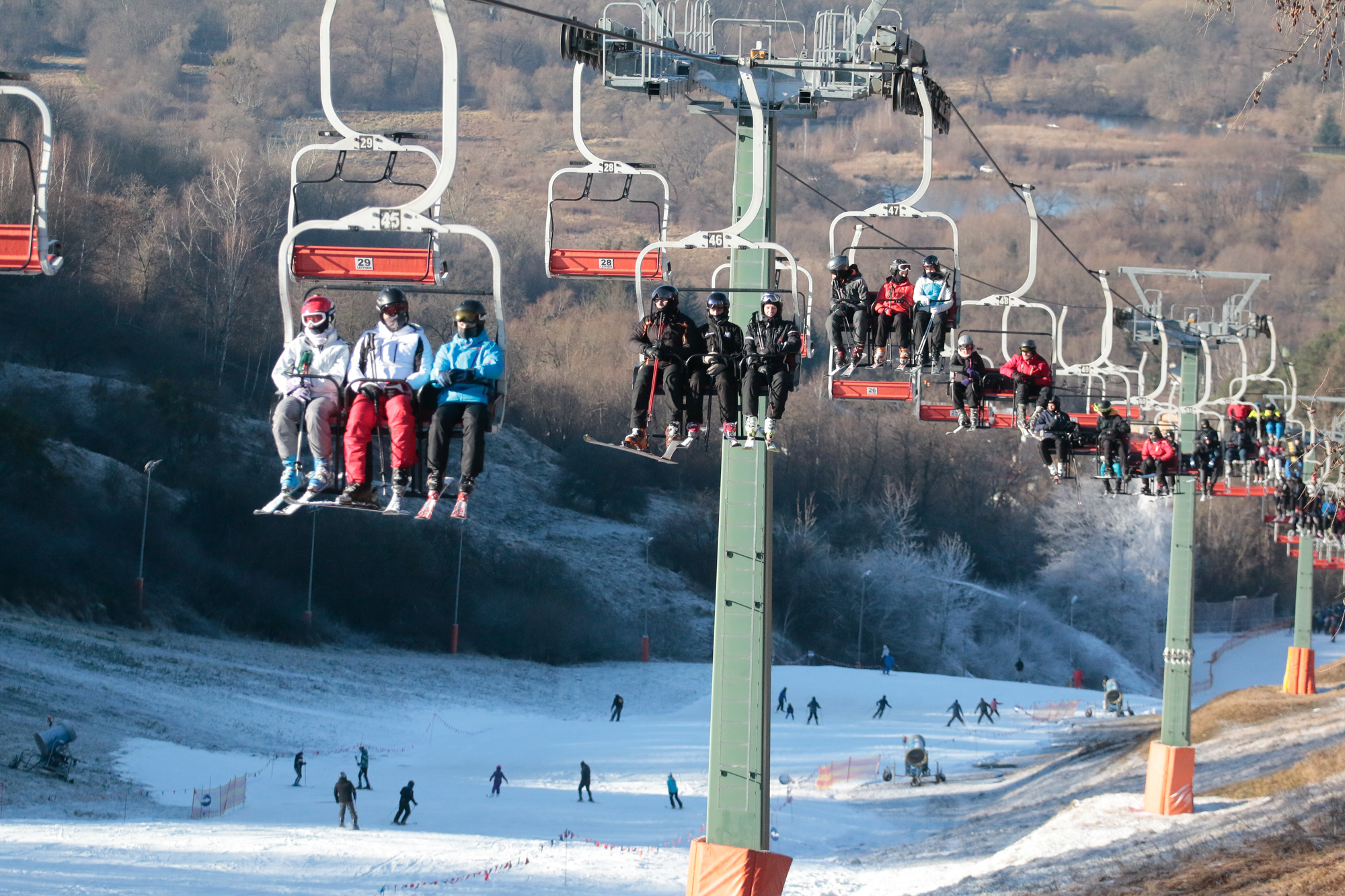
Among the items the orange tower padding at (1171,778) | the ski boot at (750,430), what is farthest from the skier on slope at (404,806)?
the ski boot at (750,430)

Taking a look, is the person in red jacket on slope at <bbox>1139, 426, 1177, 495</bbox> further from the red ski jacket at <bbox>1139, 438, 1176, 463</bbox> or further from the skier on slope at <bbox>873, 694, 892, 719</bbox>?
the skier on slope at <bbox>873, 694, 892, 719</bbox>

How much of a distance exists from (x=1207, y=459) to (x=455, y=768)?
17144mm

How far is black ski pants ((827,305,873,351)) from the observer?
14930mm

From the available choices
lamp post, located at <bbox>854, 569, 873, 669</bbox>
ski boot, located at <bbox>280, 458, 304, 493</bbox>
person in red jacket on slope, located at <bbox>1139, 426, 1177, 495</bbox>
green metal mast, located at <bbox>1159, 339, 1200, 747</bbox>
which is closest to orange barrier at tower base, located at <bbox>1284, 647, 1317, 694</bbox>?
green metal mast, located at <bbox>1159, 339, 1200, 747</bbox>

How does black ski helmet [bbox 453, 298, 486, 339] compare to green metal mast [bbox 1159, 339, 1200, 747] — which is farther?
green metal mast [bbox 1159, 339, 1200, 747]

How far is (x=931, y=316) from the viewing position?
1485 centimetres

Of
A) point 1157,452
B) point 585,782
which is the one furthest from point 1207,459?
point 585,782

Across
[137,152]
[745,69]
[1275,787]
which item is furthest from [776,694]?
[137,152]

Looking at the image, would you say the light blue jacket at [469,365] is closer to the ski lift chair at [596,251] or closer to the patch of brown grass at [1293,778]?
the ski lift chair at [596,251]

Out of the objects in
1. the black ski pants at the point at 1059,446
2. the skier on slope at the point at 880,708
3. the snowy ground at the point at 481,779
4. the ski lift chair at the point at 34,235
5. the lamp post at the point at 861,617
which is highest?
the ski lift chair at the point at 34,235

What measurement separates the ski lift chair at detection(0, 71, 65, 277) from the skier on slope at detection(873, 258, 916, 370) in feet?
26.5

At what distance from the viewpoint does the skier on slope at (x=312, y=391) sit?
9.38 metres

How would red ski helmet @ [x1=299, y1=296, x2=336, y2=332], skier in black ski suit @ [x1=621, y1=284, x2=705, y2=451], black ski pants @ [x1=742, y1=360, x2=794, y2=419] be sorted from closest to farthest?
red ski helmet @ [x1=299, y1=296, x2=336, y2=332] → black ski pants @ [x1=742, y1=360, x2=794, y2=419] → skier in black ski suit @ [x1=621, y1=284, x2=705, y2=451]

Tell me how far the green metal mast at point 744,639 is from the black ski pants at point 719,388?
37 centimetres
